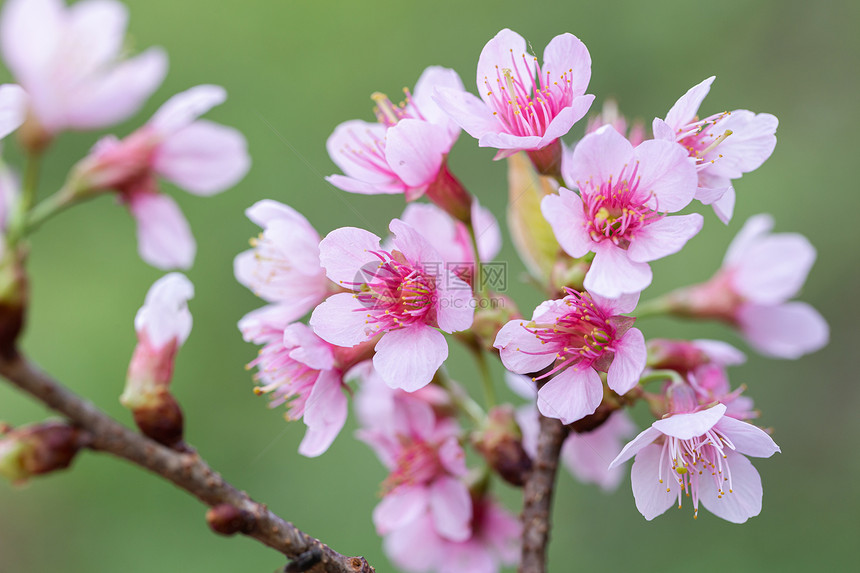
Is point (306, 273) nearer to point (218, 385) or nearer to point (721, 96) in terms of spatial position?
point (218, 385)

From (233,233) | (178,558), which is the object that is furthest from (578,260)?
(233,233)

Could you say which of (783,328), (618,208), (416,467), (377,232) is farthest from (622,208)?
(377,232)

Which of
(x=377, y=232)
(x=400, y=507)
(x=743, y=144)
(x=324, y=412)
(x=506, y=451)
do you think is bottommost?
(x=377, y=232)

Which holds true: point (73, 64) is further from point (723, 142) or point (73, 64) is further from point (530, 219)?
point (723, 142)

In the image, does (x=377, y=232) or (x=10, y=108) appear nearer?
(x=10, y=108)

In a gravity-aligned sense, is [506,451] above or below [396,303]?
below
